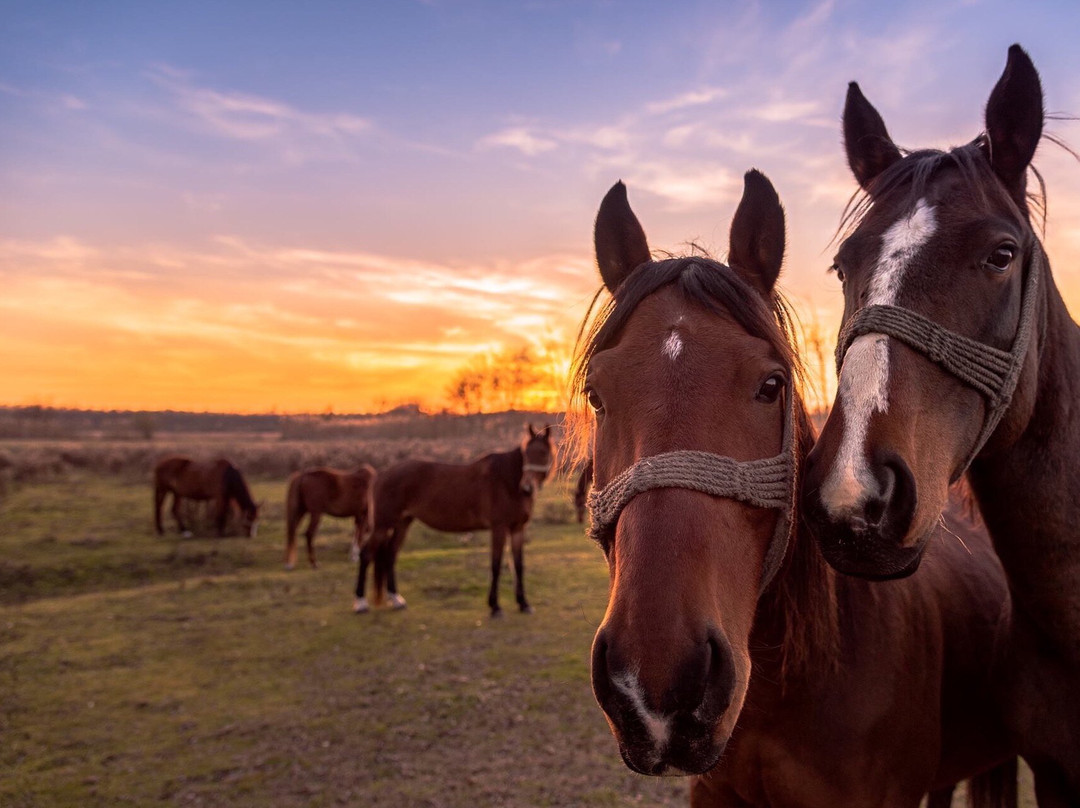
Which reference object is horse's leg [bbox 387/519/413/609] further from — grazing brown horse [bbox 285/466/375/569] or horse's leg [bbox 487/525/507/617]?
grazing brown horse [bbox 285/466/375/569]

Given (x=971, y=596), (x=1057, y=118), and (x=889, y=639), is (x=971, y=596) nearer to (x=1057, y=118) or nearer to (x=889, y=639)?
(x=889, y=639)

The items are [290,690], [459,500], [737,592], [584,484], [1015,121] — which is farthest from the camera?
[459,500]

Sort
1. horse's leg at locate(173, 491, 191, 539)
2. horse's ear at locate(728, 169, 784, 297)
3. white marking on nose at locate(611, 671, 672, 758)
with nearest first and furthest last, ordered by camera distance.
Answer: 1. white marking on nose at locate(611, 671, 672, 758)
2. horse's ear at locate(728, 169, 784, 297)
3. horse's leg at locate(173, 491, 191, 539)

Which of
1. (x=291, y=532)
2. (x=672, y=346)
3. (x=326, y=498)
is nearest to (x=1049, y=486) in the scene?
(x=672, y=346)

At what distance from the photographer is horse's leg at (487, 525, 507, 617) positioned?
8.98 meters

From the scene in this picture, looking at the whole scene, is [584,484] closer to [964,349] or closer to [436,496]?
[436,496]

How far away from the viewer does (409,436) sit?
58.1m

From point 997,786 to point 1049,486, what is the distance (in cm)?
222

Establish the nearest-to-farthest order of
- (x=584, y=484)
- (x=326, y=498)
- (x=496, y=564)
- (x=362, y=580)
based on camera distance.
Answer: (x=584, y=484)
(x=496, y=564)
(x=362, y=580)
(x=326, y=498)

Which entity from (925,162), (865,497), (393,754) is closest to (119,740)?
(393,754)

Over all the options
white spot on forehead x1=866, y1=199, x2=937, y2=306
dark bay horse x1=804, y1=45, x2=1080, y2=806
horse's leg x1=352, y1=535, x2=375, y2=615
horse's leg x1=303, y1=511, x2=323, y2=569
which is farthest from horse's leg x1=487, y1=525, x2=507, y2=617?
white spot on forehead x1=866, y1=199, x2=937, y2=306

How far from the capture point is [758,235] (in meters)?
2.00

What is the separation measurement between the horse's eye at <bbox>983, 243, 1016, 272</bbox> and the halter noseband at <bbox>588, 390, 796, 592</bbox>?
630mm

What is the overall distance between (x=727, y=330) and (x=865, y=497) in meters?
0.53
